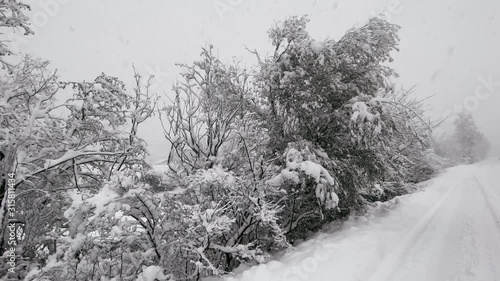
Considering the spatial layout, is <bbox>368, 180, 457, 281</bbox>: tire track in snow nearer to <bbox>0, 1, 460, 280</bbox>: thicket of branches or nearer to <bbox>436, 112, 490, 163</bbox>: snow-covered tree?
<bbox>0, 1, 460, 280</bbox>: thicket of branches

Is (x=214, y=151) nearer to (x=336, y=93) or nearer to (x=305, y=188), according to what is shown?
(x=305, y=188)

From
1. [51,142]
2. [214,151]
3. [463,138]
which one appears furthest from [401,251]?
[463,138]

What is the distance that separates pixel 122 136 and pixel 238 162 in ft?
9.97

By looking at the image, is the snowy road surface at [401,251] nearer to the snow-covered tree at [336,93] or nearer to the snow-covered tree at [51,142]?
the snow-covered tree at [336,93]

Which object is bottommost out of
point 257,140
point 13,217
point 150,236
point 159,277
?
point 159,277

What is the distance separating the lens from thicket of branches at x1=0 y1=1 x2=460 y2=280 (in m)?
5.16

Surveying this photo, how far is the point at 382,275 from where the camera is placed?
4348 mm

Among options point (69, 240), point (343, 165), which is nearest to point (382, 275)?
point (343, 165)

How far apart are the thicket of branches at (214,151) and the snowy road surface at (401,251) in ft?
2.42

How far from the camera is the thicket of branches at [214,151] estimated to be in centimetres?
516

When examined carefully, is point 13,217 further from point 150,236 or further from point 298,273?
point 298,273

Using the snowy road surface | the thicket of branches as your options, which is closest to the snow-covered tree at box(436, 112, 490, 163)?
the snowy road surface

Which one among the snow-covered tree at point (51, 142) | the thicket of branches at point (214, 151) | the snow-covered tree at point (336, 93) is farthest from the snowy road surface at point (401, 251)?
the snow-covered tree at point (51, 142)

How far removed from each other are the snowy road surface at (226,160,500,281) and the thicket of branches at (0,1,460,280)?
0.74 meters
